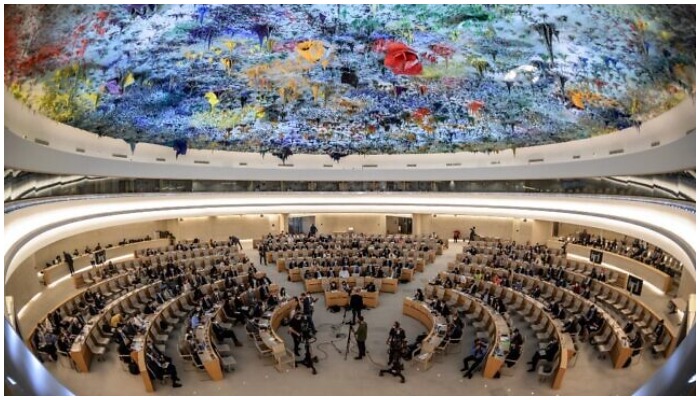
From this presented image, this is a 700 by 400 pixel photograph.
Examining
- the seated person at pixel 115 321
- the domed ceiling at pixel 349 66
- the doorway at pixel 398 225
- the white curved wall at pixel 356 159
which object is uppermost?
the domed ceiling at pixel 349 66

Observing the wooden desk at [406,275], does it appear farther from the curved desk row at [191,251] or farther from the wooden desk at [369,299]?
the curved desk row at [191,251]

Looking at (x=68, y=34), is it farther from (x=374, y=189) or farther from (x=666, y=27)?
(x=374, y=189)

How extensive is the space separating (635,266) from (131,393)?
62.2 ft

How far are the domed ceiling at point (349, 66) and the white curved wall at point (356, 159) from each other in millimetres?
635

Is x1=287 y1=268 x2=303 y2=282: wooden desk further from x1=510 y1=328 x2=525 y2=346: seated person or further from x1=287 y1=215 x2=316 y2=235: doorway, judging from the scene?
x1=287 y1=215 x2=316 y2=235: doorway

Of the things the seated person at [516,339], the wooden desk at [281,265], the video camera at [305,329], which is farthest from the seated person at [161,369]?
the wooden desk at [281,265]

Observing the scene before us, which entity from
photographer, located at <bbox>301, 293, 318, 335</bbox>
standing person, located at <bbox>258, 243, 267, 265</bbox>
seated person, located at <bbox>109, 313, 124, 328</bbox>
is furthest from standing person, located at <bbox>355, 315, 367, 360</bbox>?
standing person, located at <bbox>258, 243, 267, 265</bbox>

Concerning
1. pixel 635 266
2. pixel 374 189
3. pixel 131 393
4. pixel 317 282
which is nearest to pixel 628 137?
pixel 635 266

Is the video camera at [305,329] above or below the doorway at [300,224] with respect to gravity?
below

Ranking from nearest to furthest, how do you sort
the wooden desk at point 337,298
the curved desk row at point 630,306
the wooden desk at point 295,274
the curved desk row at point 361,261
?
the curved desk row at point 630,306
the wooden desk at point 337,298
the wooden desk at point 295,274
the curved desk row at point 361,261

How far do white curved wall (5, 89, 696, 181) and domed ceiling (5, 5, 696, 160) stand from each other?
25.0 inches

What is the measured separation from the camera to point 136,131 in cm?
1966

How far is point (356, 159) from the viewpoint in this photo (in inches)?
1158

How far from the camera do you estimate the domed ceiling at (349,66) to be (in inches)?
395
